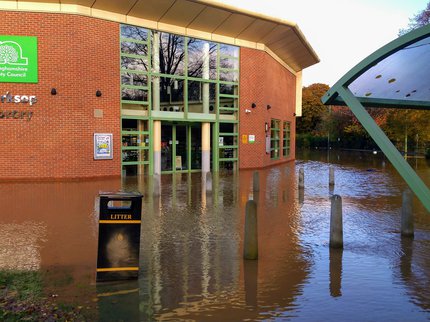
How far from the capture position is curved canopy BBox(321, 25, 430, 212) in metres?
5.56

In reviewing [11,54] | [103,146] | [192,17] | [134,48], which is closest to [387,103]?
[103,146]

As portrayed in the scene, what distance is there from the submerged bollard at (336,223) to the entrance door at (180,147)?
14.5 meters

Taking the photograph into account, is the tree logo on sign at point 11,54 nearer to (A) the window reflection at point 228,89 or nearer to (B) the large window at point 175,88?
(B) the large window at point 175,88

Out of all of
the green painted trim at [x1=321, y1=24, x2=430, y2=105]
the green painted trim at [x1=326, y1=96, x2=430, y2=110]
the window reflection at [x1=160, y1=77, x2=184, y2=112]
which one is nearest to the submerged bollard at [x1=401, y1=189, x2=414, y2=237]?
the green painted trim at [x1=326, y1=96, x2=430, y2=110]

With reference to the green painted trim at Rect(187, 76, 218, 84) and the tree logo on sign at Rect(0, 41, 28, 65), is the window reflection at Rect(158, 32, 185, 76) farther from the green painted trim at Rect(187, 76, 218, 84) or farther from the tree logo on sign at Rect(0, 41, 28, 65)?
the tree logo on sign at Rect(0, 41, 28, 65)

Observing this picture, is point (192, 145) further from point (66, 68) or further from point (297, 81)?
point (297, 81)

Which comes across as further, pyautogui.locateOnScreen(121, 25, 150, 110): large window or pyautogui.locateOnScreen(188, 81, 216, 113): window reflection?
pyautogui.locateOnScreen(188, 81, 216, 113): window reflection

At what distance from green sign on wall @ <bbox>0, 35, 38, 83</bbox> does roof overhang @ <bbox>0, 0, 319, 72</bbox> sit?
121 centimetres

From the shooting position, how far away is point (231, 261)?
262 inches

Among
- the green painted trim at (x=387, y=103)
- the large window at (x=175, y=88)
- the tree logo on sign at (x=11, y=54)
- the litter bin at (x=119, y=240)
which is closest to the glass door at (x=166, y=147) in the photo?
the large window at (x=175, y=88)

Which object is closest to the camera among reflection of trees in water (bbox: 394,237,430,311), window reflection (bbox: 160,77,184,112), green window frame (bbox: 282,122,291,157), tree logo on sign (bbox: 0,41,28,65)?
reflection of trees in water (bbox: 394,237,430,311)

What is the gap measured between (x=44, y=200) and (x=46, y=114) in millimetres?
5725

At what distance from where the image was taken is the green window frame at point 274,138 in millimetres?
28719

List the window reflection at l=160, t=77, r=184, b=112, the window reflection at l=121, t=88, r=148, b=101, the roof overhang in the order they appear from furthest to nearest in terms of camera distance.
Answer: the window reflection at l=160, t=77, r=184, b=112, the window reflection at l=121, t=88, r=148, b=101, the roof overhang
